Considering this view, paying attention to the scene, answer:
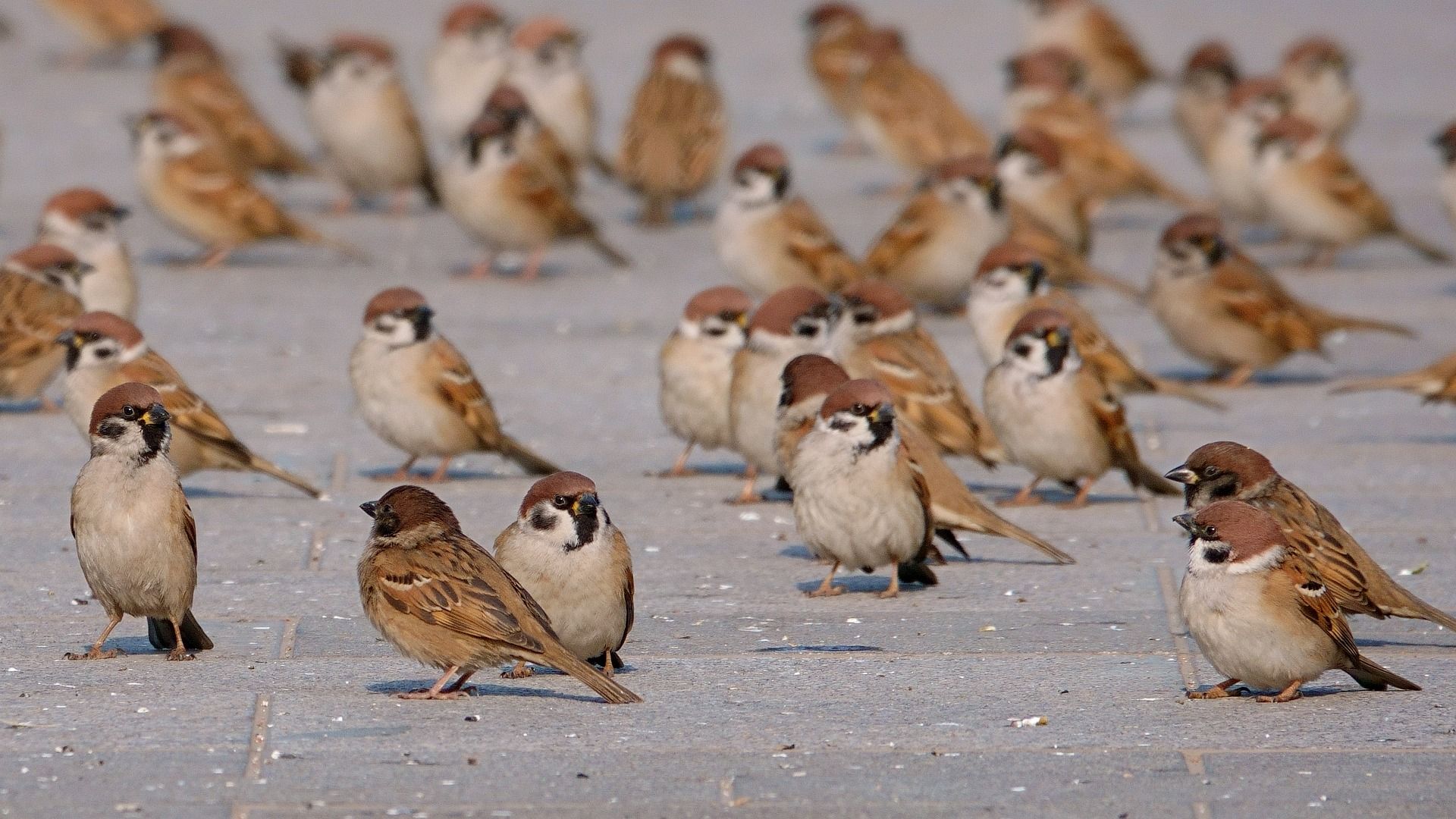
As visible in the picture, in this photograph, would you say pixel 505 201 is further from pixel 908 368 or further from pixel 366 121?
pixel 908 368

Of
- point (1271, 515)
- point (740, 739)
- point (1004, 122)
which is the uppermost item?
point (1004, 122)

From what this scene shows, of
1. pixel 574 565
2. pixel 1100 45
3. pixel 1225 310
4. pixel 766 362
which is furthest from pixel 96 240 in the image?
pixel 1100 45

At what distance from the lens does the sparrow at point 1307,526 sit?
5.15 meters

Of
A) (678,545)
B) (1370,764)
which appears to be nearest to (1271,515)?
(1370,764)

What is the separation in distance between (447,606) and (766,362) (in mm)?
2679

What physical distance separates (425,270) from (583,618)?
635 centimetres

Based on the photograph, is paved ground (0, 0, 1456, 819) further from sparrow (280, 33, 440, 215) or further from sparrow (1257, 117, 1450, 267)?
sparrow (280, 33, 440, 215)

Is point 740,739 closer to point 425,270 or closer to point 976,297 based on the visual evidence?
point 976,297

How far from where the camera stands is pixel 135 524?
5047 mm

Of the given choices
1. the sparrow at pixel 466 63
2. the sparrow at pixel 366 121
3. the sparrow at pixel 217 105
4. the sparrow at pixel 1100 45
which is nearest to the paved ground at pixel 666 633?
the sparrow at pixel 366 121

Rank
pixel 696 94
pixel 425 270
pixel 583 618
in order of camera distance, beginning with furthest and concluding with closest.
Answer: pixel 696 94 → pixel 425 270 → pixel 583 618

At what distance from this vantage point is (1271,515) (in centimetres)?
523

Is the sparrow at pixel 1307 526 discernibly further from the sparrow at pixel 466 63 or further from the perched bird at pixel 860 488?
the sparrow at pixel 466 63

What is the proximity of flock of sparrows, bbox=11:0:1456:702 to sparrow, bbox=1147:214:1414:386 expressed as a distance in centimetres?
2
